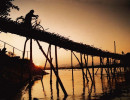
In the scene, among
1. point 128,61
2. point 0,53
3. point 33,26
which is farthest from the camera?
point 128,61

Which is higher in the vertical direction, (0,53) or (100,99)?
(0,53)

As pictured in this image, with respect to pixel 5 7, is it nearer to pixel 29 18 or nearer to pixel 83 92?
pixel 29 18

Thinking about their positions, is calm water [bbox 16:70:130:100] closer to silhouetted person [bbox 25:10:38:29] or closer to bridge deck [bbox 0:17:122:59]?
bridge deck [bbox 0:17:122:59]

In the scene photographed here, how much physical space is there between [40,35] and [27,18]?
1.66 metres

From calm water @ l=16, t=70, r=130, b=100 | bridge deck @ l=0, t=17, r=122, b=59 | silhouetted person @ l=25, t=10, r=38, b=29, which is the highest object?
silhouetted person @ l=25, t=10, r=38, b=29

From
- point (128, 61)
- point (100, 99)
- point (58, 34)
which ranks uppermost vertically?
point (58, 34)

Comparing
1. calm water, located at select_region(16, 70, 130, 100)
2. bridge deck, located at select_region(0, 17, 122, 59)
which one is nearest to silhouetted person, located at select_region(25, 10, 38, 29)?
bridge deck, located at select_region(0, 17, 122, 59)

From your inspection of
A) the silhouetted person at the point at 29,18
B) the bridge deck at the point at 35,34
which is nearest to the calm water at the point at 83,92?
the bridge deck at the point at 35,34

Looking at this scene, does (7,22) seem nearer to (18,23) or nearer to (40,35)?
(18,23)

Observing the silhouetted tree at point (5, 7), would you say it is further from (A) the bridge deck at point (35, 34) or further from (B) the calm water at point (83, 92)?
(B) the calm water at point (83, 92)

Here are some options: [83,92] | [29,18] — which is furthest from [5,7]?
[83,92]

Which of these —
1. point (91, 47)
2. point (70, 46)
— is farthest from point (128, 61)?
point (70, 46)

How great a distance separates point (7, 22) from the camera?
10789 millimetres

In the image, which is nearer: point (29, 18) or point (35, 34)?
point (29, 18)
